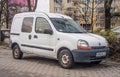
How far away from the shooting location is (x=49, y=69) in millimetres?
10625

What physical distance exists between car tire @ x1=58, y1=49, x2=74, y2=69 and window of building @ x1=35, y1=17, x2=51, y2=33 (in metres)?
1.24

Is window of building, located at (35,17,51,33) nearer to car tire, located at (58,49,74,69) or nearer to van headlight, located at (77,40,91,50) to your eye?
→ car tire, located at (58,49,74,69)

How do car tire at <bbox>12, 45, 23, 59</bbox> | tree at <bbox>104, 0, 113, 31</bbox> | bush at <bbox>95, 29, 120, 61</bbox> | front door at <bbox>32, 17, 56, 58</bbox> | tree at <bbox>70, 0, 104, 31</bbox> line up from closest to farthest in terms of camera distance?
1. front door at <bbox>32, 17, 56, 58</bbox>
2. bush at <bbox>95, 29, 120, 61</bbox>
3. car tire at <bbox>12, 45, 23, 59</bbox>
4. tree at <bbox>104, 0, 113, 31</bbox>
5. tree at <bbox>70, 0, 104, 31</bbox>

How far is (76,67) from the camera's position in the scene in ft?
36.3

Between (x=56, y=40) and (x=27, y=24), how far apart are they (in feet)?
6.71

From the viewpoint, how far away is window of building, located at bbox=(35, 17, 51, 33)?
11.6 m

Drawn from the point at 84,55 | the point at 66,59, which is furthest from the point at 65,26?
the point at 84,55

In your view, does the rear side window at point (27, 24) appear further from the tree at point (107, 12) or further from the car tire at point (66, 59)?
the tree at point (107, 12)

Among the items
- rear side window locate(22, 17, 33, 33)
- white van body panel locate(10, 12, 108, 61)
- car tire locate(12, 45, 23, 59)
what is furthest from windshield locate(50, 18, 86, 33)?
car tire locate(12, 45, 23, 59)

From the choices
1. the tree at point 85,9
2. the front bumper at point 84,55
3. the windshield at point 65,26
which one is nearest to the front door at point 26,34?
the windshield at point 65,26

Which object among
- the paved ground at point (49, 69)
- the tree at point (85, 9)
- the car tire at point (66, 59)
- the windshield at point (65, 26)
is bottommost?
the paved ground at point (49, 69)

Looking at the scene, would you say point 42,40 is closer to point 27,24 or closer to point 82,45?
point 27,24

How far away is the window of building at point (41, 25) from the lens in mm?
11587

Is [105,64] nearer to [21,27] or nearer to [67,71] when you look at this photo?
[67,71]
